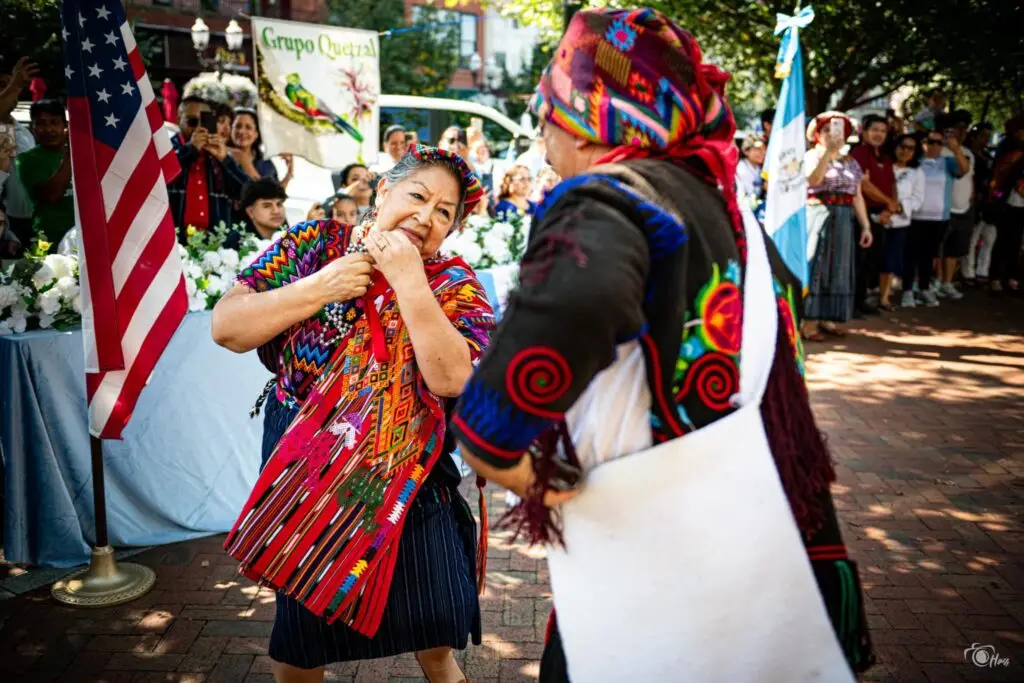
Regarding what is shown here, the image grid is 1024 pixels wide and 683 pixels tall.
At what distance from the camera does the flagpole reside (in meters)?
3.71

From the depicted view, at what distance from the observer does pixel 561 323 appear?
128 centimetres

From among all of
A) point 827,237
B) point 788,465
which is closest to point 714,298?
point 788,465

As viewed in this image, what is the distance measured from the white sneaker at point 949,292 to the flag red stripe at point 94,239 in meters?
11.1

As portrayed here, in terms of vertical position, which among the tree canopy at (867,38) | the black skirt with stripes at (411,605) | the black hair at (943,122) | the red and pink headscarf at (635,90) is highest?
the tree canopy at (867,38)

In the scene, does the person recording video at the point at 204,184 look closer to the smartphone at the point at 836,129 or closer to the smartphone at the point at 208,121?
the smartphone at the point at 208,121

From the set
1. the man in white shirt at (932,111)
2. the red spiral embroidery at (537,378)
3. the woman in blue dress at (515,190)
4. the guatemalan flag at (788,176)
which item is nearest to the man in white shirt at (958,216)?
the man in white shirt at (932,111)

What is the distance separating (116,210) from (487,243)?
9.53 ft

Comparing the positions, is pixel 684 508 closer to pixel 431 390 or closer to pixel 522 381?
pixel 522 381

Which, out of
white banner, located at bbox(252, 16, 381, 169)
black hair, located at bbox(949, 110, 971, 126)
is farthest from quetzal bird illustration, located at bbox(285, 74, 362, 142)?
black hair, located at bbox(949, 110, 971, 126)

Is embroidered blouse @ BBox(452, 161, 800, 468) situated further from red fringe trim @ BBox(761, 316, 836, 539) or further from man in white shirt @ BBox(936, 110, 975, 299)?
man in white shirt @ BBox(936, 110, 975, 299)

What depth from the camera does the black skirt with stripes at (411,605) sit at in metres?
2.26

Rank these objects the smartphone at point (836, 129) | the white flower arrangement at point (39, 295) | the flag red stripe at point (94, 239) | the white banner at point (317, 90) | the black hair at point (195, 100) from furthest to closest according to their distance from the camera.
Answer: the smartphone at point (836, 129) → the black hair at point (195, 100) → the white banner at point (317, 90) → the white flower arrangement at point (39, 295) → the flag red stripe at point (94, 239)

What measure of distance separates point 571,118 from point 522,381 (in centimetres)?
52

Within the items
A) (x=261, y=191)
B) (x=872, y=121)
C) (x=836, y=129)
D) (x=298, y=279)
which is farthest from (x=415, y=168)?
(x=872, y=121)
